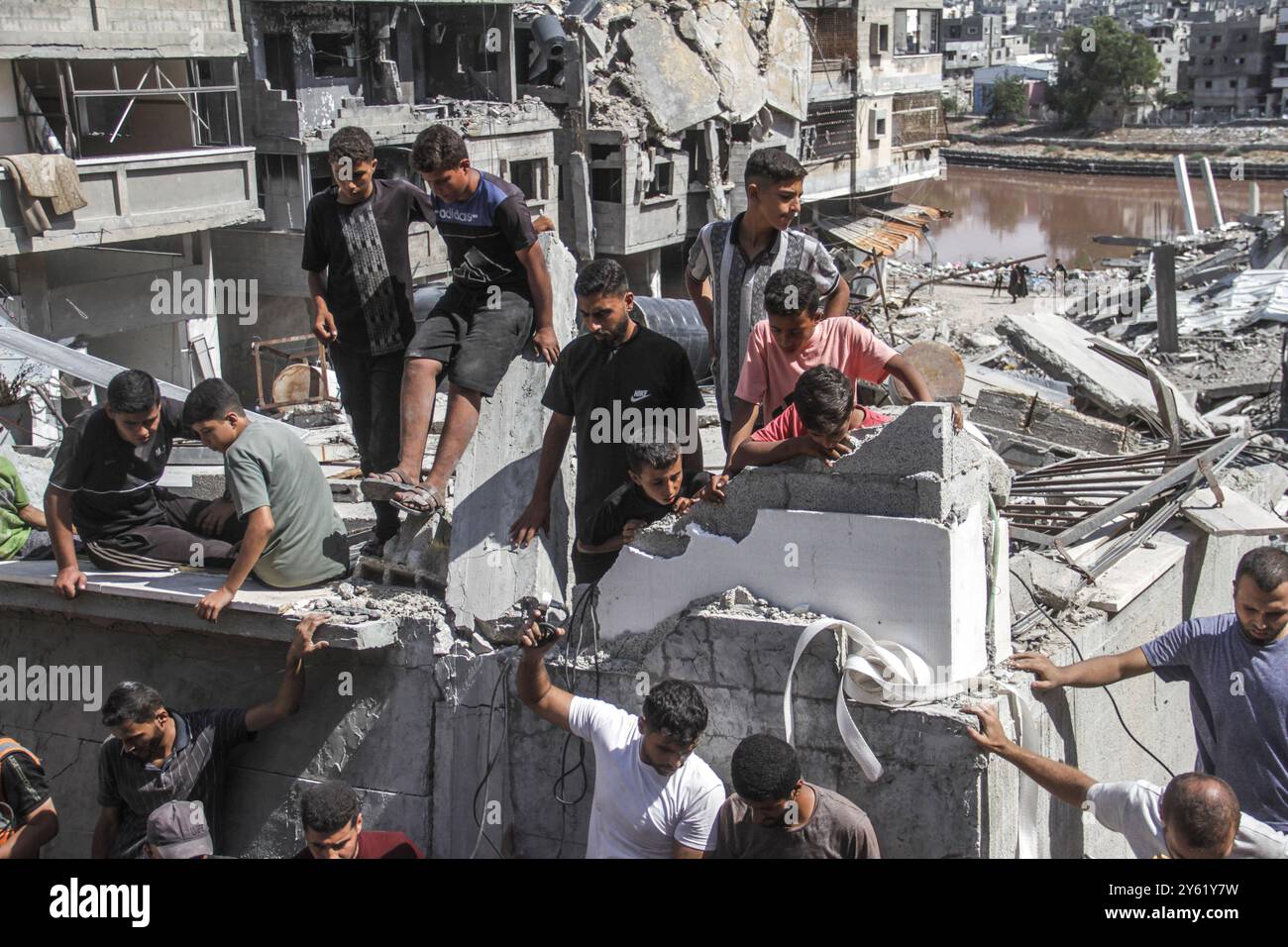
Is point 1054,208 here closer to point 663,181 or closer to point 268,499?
point 663,181

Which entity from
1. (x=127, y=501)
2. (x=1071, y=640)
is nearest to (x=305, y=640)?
(x=127, y=501)

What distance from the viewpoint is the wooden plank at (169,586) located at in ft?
20.7

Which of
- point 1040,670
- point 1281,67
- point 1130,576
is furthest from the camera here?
point 1281,67

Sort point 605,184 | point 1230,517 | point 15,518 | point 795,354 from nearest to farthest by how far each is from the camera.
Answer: point 795,354, point 15,518, point 1230,517, point 605,184

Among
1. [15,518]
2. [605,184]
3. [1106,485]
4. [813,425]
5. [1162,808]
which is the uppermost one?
[605,184]

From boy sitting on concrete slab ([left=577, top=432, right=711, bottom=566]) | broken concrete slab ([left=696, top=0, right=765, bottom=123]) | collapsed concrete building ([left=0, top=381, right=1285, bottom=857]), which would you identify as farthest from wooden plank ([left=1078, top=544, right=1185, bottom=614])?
broken concrete slab ([left=696, top=0, right=765, bottom=123])

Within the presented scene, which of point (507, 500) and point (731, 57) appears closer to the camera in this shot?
point (507, 500)

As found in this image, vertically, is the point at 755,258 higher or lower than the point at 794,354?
higher

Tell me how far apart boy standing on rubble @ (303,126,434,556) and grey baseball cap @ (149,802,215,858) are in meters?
1.54

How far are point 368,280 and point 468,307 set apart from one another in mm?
521

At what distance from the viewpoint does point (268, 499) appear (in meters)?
6.11

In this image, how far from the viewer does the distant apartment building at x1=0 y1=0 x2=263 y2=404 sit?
18484 millimetres

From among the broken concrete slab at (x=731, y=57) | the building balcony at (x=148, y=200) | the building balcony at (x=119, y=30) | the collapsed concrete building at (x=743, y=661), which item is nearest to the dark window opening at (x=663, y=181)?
the broken concrete slab at (x=731, y=57)
